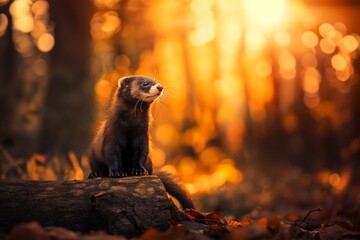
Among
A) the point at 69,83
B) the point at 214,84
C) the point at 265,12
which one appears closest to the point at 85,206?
the point at 69,83

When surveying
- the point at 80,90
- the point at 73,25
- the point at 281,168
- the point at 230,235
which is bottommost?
the point at 281,168

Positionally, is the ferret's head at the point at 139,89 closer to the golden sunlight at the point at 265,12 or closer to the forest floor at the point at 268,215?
the forest floor at the point at 268,215

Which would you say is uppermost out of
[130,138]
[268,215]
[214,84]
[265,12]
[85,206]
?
[265,12]

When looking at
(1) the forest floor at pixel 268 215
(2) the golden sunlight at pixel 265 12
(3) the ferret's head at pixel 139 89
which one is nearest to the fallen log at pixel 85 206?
(1) the forest floor at pixel 268 215

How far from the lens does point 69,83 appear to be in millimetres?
13867

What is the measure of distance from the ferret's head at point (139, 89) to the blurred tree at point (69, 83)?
6.67m

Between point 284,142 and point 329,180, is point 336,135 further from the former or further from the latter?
point 329,180

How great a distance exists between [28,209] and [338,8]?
13794 millimetres

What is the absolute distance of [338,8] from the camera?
16266mm

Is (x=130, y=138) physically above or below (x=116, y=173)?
above

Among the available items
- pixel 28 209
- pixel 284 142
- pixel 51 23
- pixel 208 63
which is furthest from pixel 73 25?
pixel 28 209

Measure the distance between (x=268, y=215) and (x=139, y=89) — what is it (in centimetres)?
344

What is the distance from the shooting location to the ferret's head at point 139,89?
20.9 ft

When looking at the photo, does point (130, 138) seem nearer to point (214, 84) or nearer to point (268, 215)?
point (268, 215)
